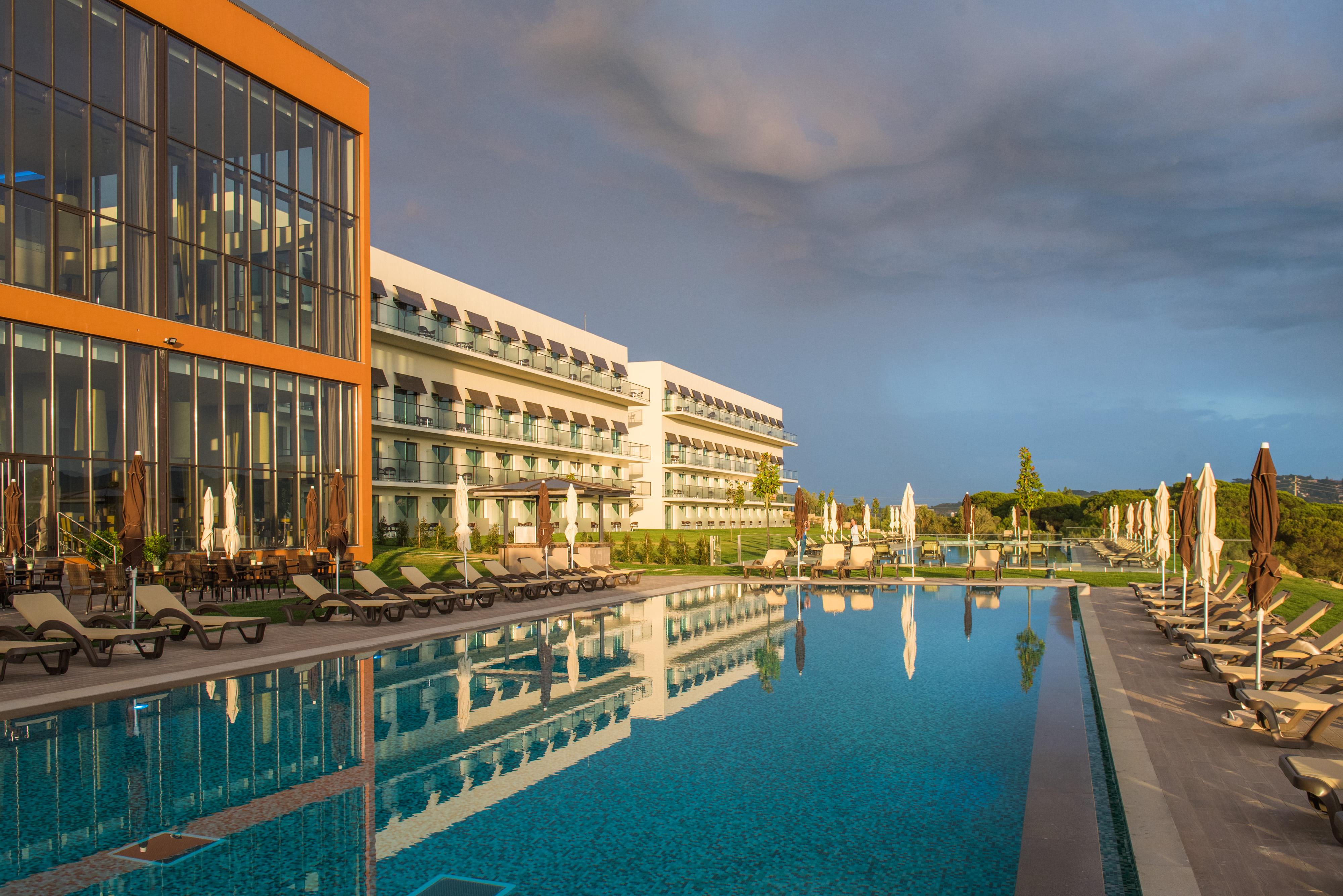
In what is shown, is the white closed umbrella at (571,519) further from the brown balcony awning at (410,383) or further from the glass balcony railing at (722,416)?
the glass balcony railing at (722,416)

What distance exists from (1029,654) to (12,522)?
17.8 metres

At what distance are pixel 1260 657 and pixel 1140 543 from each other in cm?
2398

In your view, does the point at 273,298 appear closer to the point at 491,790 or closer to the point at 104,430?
the point at 104,430

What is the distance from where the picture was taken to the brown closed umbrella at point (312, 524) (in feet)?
61.3

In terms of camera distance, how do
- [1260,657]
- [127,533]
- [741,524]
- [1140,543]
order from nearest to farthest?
1. [1260,657]
2. [127,533]
3. [1140,543]
4. [741,524]

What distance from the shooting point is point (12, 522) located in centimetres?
1562

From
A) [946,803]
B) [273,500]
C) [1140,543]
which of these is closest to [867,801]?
[946,803]

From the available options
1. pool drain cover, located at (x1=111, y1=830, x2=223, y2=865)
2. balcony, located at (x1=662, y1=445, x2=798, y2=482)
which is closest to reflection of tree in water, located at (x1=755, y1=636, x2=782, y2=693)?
pool drain cover, located at (x1=111, y1=830, x2=223, y2=865)

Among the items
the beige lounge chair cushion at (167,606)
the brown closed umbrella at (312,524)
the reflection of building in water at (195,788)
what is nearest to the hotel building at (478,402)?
the brown closed umbrella at (312,524)

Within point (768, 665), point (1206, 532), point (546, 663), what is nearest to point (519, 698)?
point (546, 663)

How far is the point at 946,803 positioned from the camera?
5777 millimetres

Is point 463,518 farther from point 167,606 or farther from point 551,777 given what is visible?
point 551,777

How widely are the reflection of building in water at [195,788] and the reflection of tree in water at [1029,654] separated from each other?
7315 millimetres

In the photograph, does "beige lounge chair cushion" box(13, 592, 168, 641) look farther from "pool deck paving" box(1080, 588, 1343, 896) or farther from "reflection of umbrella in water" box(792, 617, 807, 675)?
"pool deck paving" box(1080, 588, 1343, 896)
